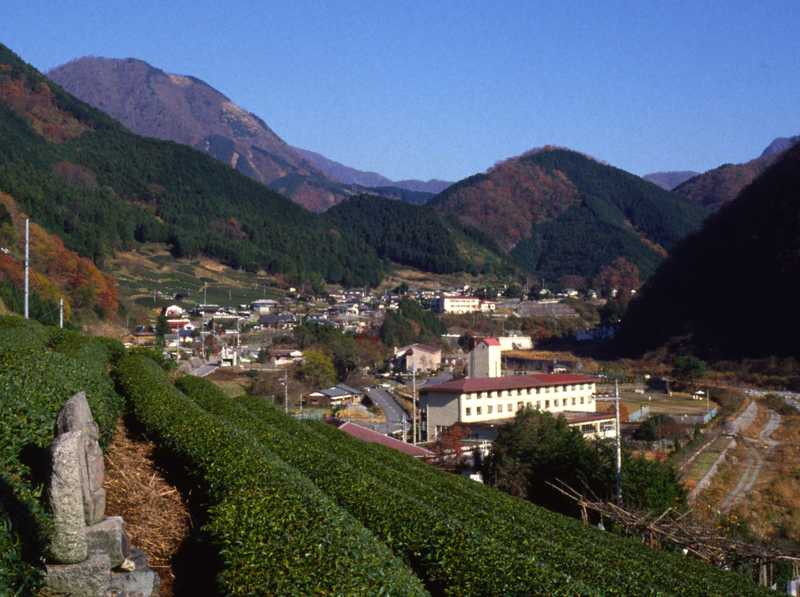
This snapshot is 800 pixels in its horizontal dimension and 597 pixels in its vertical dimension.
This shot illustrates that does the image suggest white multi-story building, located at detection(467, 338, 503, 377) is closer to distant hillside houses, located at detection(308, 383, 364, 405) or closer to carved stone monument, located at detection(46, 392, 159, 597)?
distant hillside houses, located at detection(308, 383, 364, 405)

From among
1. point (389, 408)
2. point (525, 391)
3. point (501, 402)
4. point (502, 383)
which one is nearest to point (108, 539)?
point (501, 402)

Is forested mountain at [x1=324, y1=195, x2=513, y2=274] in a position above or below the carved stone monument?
above

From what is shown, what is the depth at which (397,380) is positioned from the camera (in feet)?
158

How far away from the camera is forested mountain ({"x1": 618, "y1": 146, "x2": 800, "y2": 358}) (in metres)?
53.5

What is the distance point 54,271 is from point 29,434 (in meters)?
44.8

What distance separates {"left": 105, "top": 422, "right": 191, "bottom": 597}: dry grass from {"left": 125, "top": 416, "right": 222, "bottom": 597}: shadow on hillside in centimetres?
5

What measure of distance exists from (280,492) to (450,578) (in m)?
1.24

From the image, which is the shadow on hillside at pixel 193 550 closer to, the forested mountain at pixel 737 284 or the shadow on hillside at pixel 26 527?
the shadow on hillside at pixel 26 527

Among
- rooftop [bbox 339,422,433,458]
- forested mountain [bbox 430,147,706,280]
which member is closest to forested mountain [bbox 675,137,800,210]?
forested mountain [bbox 430,147,706,280]

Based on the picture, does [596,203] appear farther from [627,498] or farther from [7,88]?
[627,498]

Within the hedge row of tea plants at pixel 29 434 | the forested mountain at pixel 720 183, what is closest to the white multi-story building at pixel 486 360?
the hedge row of tea plants at pixel 29 434

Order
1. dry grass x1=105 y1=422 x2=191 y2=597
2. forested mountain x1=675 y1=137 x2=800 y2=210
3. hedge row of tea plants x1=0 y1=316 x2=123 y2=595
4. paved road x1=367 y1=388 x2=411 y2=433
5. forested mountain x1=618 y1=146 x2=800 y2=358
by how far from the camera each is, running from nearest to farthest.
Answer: hedge row of tea plants x1=0 y1=316 x2=123 y2=595
dry grass x1=105 y1=422 x2=191 y2=597
paved road x1=367 y1=388 x2=411 y2=433
forested mountain x1=618 y1=146 x2=800 y2=358
forested mountain x1=675 y1=137 x2=800 y2=210

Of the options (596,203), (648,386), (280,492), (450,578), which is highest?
(596,203)

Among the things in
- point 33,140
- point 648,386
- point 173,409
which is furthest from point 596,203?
point 173,409
